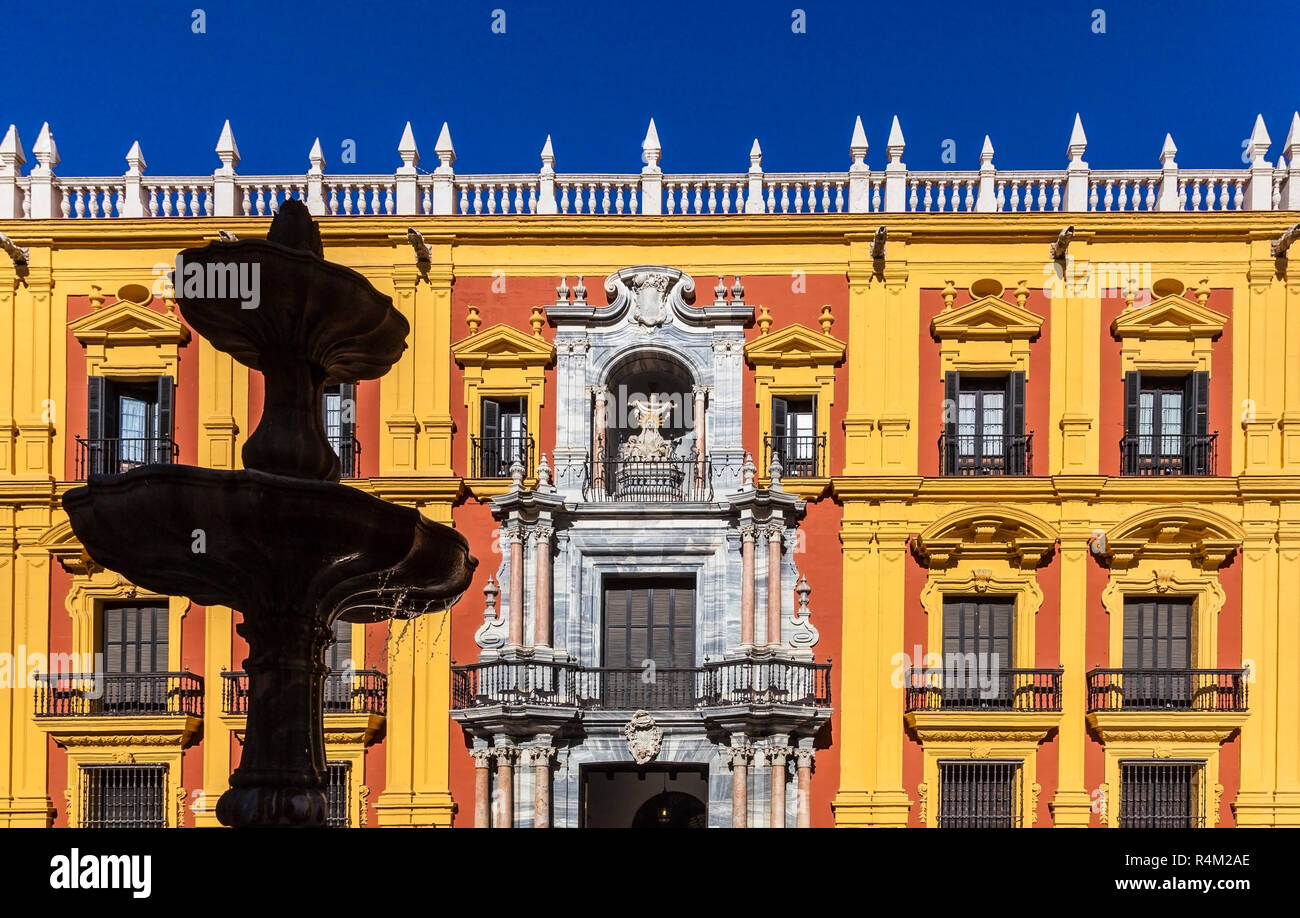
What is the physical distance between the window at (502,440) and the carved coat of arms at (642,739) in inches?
142

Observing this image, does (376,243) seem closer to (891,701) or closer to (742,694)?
(742,694)

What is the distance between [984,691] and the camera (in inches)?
707

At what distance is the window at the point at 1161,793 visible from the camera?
57.6 feet

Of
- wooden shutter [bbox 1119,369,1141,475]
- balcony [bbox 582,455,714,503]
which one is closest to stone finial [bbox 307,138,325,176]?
balcony [bbox 582,455,714,503]

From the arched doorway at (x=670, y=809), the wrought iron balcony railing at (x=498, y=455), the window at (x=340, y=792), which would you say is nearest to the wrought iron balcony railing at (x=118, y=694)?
the window at (x=340, y=792)

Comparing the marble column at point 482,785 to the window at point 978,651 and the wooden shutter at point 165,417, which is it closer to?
the wooden shutter at point 165,417

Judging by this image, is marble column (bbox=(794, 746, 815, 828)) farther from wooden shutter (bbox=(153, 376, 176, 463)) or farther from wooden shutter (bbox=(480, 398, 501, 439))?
wooden shutter (bbox=(153, 376, 176, 463))

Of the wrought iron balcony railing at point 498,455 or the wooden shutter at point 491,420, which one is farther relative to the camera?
the wooden shutter at point 491,420

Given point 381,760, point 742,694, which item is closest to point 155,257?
point 381,760

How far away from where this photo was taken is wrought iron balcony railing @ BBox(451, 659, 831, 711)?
17.7m

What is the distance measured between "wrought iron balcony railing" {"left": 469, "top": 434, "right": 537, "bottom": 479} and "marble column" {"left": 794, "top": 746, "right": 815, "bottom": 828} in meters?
5.07

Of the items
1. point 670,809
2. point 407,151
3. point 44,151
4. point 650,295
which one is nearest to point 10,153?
point 44,151

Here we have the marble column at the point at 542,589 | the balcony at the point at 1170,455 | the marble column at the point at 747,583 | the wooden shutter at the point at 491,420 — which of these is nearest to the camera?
the marble column at the point at 747,583

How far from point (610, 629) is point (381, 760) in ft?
11.1
